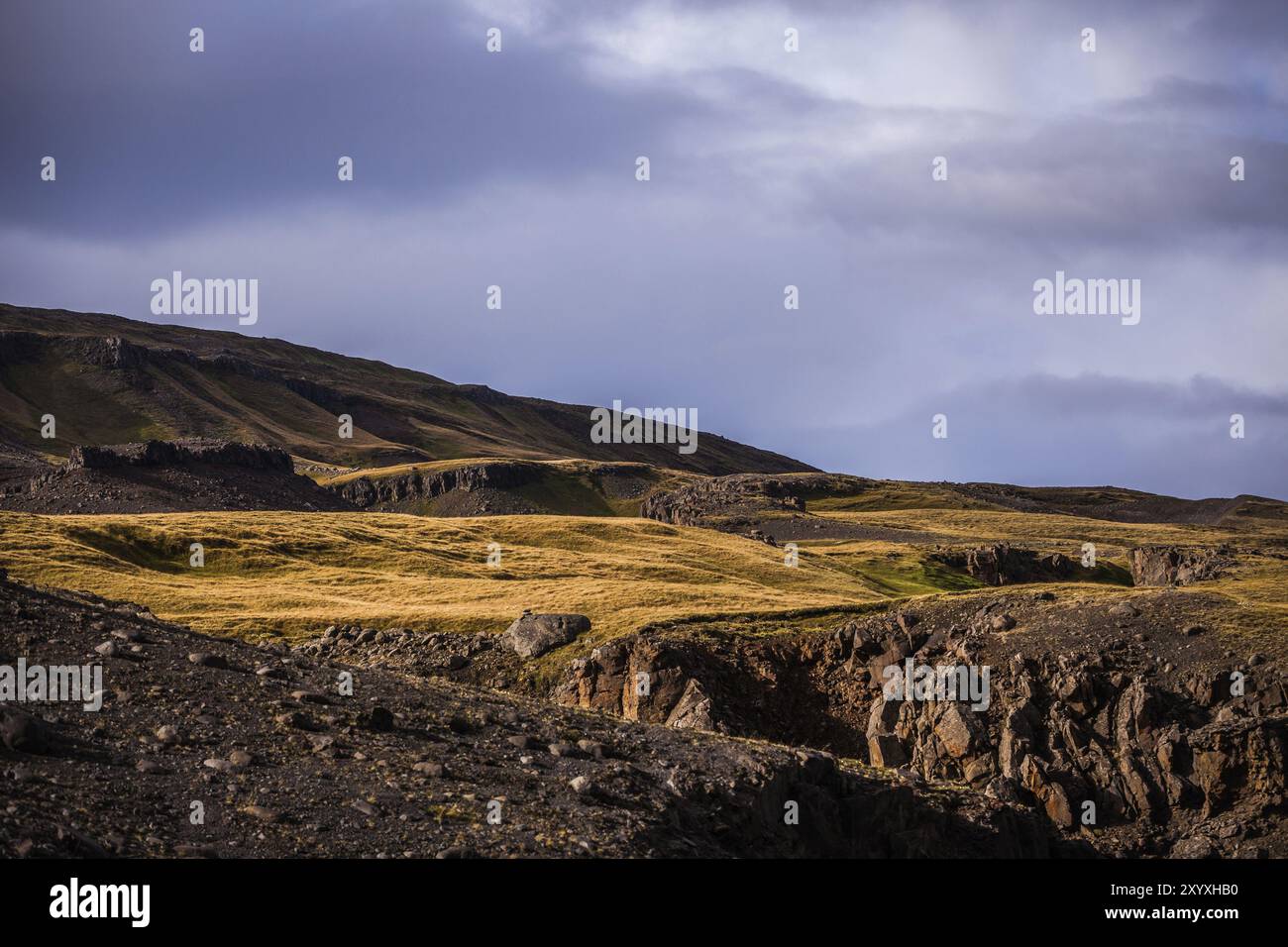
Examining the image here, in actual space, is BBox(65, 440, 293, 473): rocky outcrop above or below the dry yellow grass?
above

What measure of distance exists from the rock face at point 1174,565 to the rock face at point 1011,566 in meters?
8.62

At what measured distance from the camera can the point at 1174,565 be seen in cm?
12838

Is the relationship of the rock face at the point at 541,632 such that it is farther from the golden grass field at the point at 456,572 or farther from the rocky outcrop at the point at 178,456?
the rocky outcrop at the point at 178,456

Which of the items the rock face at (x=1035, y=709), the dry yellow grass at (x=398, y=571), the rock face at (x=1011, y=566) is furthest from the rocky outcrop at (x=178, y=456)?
the rock face at (x=1035, y=709)

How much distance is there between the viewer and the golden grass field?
246ft

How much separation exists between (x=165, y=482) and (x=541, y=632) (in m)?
118

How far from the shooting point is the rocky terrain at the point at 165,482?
→ 507ft

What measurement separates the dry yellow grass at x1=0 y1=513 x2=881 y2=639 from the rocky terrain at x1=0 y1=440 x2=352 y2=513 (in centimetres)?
3514

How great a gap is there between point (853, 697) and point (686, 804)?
27.1 metres

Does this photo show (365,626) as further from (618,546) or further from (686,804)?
(618,546)

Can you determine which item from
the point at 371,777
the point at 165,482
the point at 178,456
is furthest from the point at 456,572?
the point at 371,777

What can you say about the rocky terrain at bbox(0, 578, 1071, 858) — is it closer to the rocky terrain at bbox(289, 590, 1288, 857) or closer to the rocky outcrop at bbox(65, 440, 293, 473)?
the rocky terrain at bbox(289, 590, 1288, 857)

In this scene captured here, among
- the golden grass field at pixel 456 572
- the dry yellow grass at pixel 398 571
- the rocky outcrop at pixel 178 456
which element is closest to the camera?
the golden grass field at pixel 456 572

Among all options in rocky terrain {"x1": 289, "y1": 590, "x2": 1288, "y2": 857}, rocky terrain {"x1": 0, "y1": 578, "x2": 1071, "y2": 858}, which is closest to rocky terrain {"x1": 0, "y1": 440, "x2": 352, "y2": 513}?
rocky terrain {"x1": 289, "y1": 590, "x2": 1288, "y2": 857}
